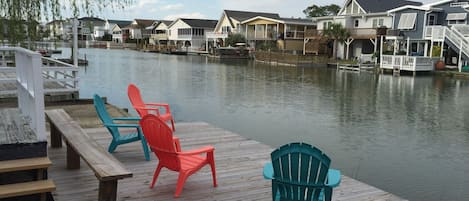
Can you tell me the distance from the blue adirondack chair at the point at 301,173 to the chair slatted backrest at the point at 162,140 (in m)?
1.26

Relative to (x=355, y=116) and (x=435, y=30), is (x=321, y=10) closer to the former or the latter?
(x=435, y=30)

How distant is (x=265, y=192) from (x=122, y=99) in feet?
43.9

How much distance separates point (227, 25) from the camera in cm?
5912

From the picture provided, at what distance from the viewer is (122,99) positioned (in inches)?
673

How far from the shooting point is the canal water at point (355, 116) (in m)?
8.16

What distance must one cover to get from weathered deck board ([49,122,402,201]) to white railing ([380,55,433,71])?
26.1 metres

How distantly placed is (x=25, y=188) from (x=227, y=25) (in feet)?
186

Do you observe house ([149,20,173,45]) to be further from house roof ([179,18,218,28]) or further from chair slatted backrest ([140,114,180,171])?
chair slatted backrest ([140,114,180,171])

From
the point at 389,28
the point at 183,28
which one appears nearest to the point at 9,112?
the point at 389,28

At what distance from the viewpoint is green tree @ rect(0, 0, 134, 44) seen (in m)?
5.49

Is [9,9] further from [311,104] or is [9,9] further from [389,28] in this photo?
[389,28]

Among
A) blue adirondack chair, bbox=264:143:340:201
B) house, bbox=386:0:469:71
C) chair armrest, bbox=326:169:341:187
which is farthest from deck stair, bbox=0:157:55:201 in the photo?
house, bbox=386:0:469:71

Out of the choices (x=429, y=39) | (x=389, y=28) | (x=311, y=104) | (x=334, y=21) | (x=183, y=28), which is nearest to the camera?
(x=311, y=104)

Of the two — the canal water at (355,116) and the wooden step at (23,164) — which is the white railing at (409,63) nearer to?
the canal water at (355,116)
